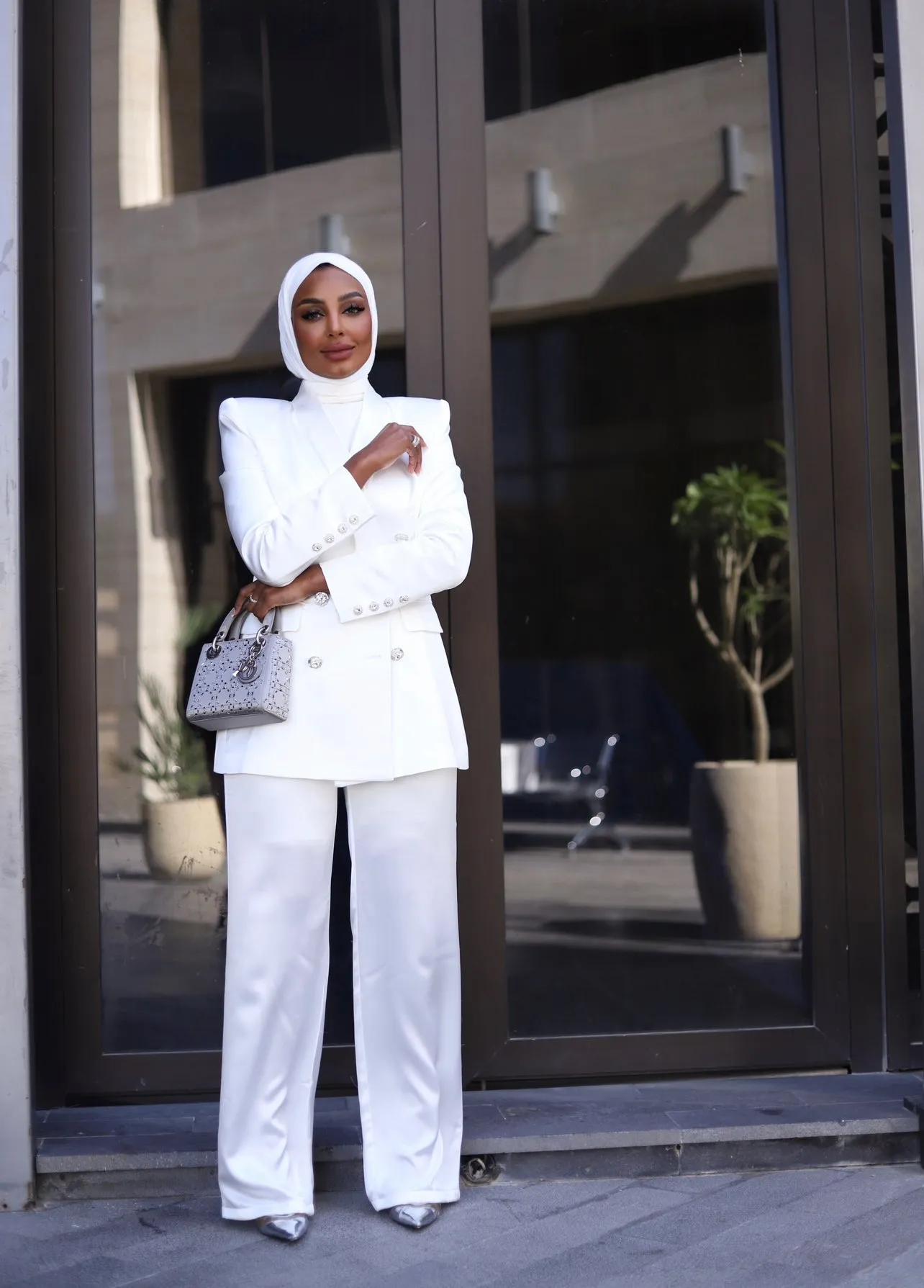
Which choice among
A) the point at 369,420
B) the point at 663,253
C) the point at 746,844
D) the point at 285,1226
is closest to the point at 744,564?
the point at 746,844

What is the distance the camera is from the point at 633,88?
4008 millimetres

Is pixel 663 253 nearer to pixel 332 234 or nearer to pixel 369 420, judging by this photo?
pixel 332 234

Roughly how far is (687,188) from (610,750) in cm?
164

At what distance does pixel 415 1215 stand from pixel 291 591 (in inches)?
52.0

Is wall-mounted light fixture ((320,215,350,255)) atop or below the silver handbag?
atop

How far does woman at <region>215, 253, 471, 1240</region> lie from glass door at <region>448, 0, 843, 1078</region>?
75 cm

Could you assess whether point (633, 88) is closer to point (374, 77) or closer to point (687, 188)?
point (687, 188)

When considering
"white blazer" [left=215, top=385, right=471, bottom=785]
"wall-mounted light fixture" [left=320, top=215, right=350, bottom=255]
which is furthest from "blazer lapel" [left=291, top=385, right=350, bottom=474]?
"wall-mounted light fixture" [left=320, top=215, right=350, bottom=255]

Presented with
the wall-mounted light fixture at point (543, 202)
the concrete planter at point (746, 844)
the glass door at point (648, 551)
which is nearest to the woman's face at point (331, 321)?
the glass door at point (648, 551)

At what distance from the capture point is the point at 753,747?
13.3ft

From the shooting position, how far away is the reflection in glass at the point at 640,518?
3.91m

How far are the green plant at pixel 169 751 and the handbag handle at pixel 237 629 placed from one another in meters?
0.78

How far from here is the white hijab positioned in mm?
3086

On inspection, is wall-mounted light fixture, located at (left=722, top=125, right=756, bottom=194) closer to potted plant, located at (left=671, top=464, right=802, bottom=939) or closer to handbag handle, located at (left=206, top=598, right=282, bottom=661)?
potted plant, located at (left=671, top=464, right=802, bottom=939)
